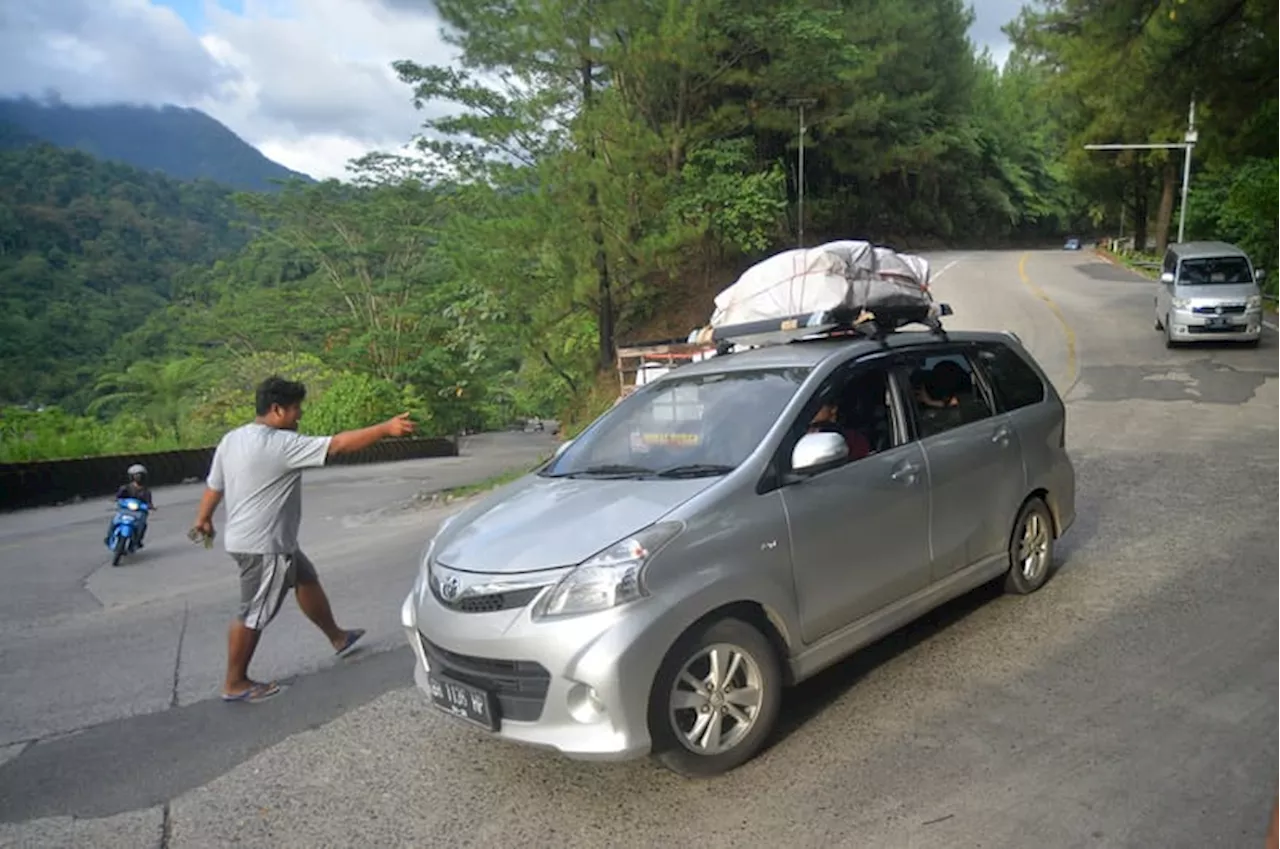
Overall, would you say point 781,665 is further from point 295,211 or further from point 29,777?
point 295,211

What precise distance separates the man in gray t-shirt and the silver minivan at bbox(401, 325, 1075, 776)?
1085mm

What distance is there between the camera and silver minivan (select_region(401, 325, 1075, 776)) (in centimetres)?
324

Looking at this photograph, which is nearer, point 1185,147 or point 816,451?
point 816,451

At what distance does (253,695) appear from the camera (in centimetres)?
474

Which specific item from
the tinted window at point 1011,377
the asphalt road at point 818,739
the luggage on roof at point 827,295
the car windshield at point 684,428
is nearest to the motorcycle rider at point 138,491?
the asphalt road at point 818,739

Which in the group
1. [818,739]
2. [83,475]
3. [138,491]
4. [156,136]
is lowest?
[83,475]

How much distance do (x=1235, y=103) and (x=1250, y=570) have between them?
15.4m

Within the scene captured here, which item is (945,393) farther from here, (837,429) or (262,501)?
(262,501)

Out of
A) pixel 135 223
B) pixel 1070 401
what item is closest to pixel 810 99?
pixel 1070 401

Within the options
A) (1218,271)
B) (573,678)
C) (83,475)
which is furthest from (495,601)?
(1218,271)

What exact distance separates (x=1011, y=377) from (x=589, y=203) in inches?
648

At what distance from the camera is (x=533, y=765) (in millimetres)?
3713

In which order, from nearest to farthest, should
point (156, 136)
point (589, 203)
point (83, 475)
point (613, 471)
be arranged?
1. point (613, 471)
2. point (83, 475)
3. point (589, 203)
4. point (156, 136)

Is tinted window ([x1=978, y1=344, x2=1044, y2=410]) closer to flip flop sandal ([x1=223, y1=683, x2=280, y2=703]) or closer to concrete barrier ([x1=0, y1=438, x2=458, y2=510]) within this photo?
flip flop sandal ([x1=223, y1=683, x2=280, y2=703])
